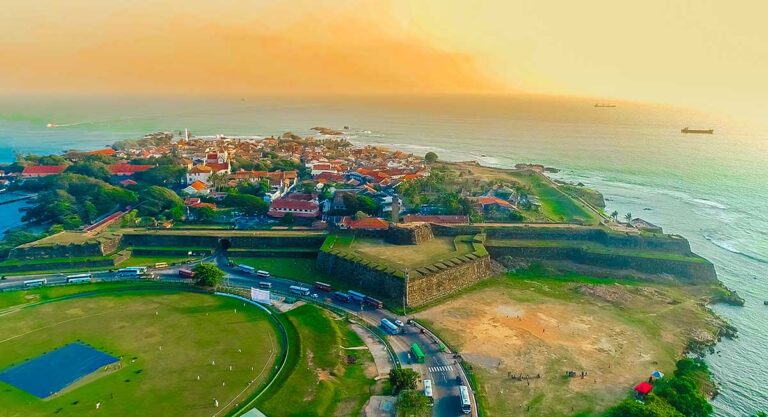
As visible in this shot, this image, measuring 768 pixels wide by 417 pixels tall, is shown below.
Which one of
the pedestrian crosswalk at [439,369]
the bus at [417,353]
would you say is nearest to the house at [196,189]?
the bus at [417,353]

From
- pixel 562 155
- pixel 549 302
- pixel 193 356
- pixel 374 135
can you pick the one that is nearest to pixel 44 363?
pixel 193 356

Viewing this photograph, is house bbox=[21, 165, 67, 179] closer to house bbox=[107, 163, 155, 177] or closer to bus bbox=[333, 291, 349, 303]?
house bbox=[107, 163, 155, 177]

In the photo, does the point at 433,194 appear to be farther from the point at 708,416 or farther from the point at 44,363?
the point at 44,363

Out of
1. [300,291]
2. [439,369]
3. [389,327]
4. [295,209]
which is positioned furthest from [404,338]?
[295,209]

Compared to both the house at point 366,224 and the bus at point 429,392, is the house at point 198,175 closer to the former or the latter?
the house at point 366,224

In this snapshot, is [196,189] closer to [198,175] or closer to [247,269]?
[198,175]

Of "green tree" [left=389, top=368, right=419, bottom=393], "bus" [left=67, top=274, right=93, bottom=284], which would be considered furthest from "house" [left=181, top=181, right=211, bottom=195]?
"green tree" [left=389, top=368, right=419, bottom=393]

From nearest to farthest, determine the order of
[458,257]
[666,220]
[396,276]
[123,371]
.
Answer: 1. [123,371]
2. [396,276]
3. [458,257]
4. [666,220]
